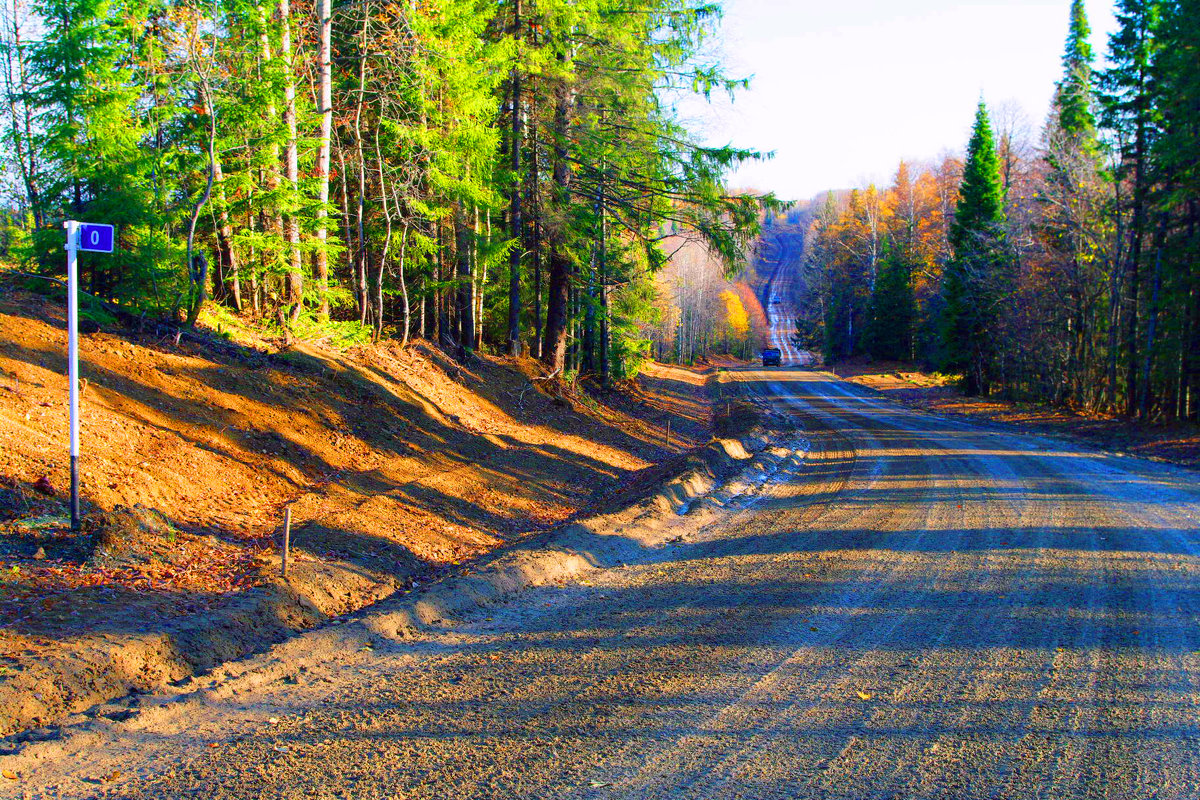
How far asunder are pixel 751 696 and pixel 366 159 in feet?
59.5

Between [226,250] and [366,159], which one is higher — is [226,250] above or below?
below

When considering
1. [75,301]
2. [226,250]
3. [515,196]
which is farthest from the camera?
[515,196]

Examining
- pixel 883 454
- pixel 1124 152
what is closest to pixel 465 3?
pixel 883 454

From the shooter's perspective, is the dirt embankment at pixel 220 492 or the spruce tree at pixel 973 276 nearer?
the dirt embankment at pixel 220 492

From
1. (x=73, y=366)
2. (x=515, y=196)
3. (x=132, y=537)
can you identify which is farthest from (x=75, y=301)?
(x=515, y=196)

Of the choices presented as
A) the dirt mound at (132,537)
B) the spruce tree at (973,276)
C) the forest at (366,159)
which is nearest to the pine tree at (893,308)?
the spruce tree at (973,276)

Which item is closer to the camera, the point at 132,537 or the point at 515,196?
the point at 132,537

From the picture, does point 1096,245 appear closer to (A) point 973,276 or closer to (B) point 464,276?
(A) point 973,276

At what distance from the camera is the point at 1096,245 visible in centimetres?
2639

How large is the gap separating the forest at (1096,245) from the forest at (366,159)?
13861mm

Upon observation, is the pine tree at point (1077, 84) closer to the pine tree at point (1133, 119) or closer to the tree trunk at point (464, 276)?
the pine tree at point (1133, 119)

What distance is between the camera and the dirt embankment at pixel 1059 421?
1864cm

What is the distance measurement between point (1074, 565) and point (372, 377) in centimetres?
1196

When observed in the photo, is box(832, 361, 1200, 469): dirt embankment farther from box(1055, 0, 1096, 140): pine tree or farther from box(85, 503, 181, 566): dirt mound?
box(85, 503, 181, 566): dirt mound
